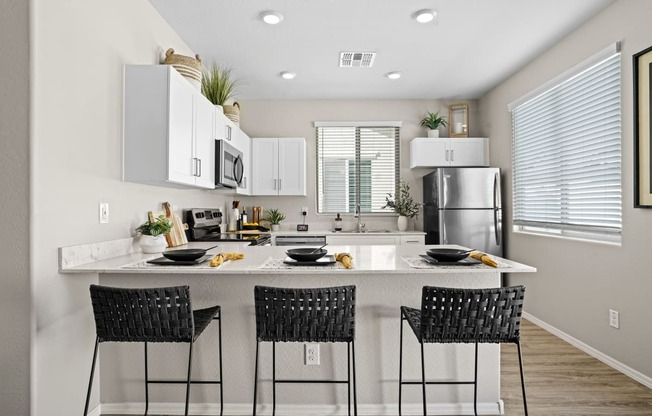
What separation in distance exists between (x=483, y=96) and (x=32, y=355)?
525cm

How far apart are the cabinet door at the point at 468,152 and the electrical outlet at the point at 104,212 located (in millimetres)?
3990

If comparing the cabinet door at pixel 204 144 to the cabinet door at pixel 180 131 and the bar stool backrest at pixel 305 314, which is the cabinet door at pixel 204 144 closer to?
the cabinet door at pixel 180 131

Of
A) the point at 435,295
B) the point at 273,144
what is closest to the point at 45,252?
the point at 435,295

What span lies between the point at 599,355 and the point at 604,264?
2.28 ft

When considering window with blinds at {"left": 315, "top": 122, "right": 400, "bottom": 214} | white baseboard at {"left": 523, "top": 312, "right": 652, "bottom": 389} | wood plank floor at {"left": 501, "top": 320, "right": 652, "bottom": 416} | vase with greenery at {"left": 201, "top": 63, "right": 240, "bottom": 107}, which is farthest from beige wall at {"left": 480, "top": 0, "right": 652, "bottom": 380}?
vase with greenery at {"left": 201, "top": 63, "right": 240, "bottom": 107}

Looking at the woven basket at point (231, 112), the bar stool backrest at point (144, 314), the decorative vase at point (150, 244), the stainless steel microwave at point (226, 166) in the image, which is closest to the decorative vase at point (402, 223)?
the stainless steel microwave at point (226, 166)

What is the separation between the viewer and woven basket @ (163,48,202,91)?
2777 mm

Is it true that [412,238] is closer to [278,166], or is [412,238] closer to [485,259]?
[278,166]

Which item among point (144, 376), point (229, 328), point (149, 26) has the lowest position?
point (144, 376)

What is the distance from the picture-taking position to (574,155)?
10.9 ft

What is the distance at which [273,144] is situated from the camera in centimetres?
496

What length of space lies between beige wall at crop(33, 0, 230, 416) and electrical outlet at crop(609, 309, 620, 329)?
3438 millimetres

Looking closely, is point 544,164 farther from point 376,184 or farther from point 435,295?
point 435,295

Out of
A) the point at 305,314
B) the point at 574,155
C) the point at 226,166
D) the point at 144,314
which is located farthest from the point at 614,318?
the point at 226,166
